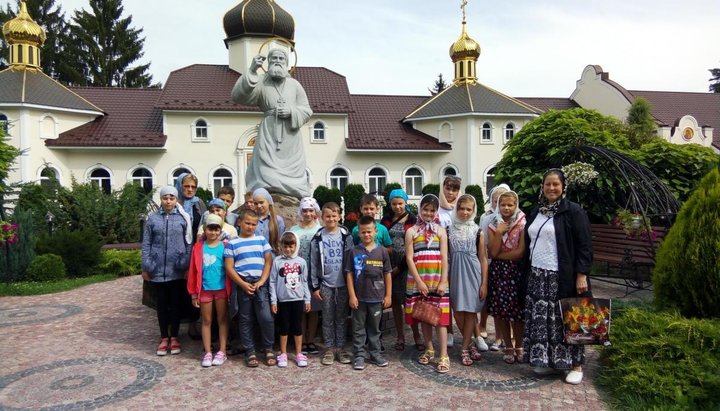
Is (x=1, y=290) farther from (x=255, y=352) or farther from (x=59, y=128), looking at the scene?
(x=59, y=128)

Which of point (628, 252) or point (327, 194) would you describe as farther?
point (327, 194)

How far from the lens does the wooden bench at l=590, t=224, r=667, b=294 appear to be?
8.03 meters

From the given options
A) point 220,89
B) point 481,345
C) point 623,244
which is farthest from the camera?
point 220,89

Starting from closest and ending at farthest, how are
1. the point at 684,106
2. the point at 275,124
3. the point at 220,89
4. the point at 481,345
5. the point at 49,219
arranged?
1. the point at 481,345
2. the point at 275,124
3. the point at 49,219
4. the point at 220,89
5. the point at 684,106

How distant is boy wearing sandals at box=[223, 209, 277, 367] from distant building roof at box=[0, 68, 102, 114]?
21.4 metres

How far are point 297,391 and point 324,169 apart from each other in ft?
67.4

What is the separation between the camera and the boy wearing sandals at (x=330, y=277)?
4855mm

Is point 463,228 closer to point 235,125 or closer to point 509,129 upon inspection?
point 235,125

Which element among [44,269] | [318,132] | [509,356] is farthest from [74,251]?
[318,132]

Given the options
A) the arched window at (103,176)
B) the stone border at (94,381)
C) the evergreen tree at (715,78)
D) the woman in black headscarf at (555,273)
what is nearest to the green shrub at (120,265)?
the stone border at (94,381)

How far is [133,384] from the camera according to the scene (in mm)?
4309

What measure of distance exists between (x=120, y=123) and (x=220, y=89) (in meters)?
5.01

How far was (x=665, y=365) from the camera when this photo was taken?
4.00 metres

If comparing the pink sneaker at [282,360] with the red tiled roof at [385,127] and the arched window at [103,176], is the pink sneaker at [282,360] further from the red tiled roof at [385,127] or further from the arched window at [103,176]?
the arched window at [103,176]
